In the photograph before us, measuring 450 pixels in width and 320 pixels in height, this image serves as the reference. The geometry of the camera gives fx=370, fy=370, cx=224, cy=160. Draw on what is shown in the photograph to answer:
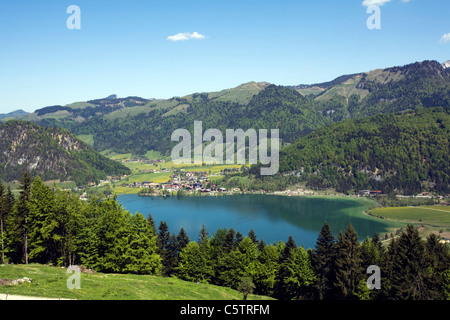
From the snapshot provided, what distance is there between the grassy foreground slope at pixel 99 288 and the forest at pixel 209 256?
669 centimetres

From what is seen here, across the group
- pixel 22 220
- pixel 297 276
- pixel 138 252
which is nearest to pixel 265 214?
pixel 297 276

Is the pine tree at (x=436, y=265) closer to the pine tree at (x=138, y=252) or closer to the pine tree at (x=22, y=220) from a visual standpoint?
the pine tree at (x=138, y=252)

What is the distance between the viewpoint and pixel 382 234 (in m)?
112

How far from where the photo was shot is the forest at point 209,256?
122 feet

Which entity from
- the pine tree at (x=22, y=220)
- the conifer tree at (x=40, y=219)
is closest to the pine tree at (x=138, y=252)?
the conifer tree at (x=40, y=219)

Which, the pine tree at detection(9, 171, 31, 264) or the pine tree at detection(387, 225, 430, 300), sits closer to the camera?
the pine tree at detection(9, 171, 31, 264)

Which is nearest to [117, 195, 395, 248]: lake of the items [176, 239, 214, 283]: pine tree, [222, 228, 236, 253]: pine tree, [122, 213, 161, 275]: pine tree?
[222, 228, 236, 253]: pine tree

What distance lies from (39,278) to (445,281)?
1618 inches

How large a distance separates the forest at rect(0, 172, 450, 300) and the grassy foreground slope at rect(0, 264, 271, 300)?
6.69 metres

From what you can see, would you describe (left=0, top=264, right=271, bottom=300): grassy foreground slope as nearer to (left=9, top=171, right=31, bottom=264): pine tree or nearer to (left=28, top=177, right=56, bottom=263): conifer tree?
(left=28, top=177, right=56, bottom=263): conifer tree

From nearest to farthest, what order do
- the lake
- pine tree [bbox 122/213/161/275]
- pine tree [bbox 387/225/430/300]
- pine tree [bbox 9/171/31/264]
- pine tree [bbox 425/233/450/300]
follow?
pine tree [bbox 9/171/31/264] → pine tree [bbox 122/213/161/275] → pine tree [bbox 387/225/430/300] → pine tree [bbox 425/233/450/300] → the lake

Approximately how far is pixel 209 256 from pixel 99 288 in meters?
29.2

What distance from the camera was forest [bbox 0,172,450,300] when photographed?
3709cm
